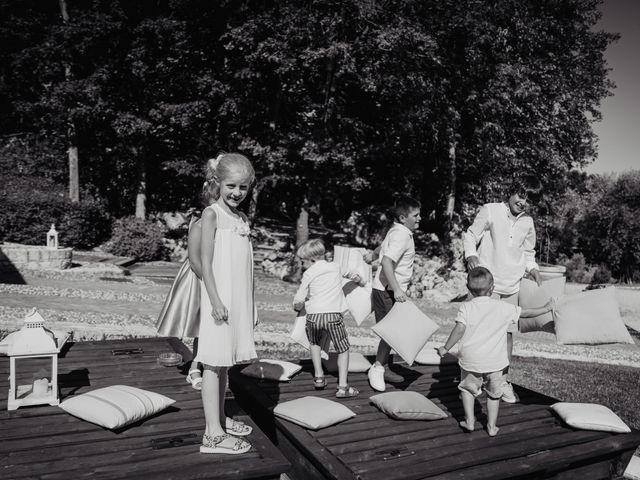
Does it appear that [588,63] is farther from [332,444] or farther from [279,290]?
[332,444]

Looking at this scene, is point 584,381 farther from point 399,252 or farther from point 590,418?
point 399,252

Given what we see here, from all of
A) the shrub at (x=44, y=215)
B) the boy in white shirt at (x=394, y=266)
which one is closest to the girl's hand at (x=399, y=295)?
the boy in white shirt at (x=394, y=266)

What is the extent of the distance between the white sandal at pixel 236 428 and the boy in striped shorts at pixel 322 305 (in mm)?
1175

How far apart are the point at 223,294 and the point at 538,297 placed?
10.7 feet

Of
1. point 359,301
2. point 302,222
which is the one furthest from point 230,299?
point 302,222

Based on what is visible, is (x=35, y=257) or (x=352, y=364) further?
(x=35, y=257)

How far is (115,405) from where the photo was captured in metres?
3.70

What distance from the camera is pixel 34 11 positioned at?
1931cm

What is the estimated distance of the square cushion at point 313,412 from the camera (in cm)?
385

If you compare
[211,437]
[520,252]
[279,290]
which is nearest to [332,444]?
[211,437]

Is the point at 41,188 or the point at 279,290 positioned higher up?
the point at 41,188

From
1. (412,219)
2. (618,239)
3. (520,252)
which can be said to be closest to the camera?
(412,219)

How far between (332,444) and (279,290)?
10.3 m

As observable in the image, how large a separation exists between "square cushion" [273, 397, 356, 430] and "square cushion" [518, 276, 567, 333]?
6.50 ft
